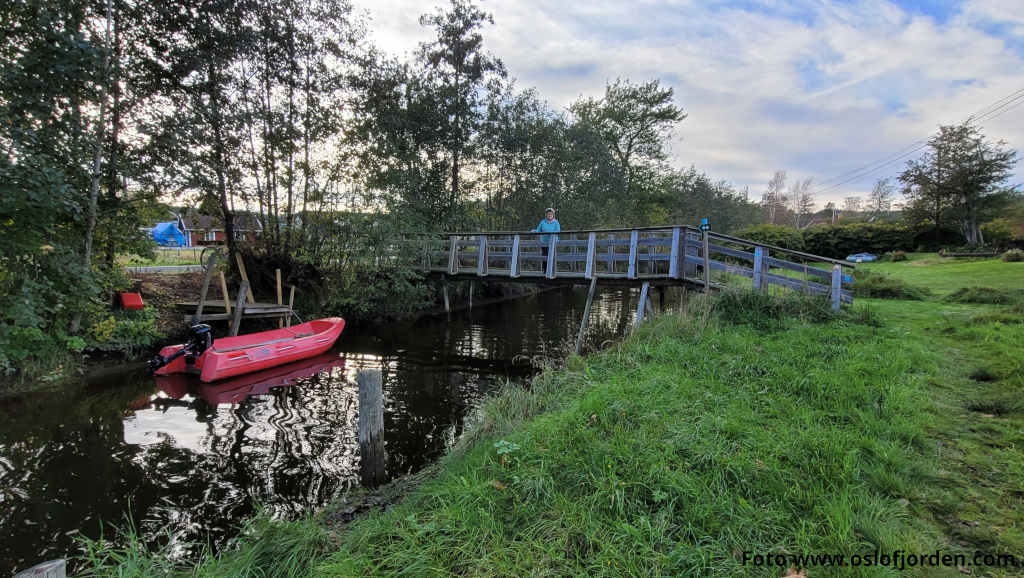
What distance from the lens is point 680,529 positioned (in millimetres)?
2266

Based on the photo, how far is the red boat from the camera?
7486 mm

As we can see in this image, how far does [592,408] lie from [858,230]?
32361 mm

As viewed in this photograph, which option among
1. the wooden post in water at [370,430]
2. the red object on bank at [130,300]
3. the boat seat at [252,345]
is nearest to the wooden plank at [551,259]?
the boat seat at [252,345]

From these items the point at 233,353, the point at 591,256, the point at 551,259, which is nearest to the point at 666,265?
the point at 591,256

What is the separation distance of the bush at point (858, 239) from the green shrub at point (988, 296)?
1990cm

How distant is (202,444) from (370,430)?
273cm

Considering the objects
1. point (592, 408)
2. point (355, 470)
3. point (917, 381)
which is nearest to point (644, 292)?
point (917, 381)

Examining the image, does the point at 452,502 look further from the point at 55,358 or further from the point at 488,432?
the point at 55,358

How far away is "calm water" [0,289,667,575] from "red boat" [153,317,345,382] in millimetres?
230

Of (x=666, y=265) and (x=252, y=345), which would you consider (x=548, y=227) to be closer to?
(x=666, y=265)

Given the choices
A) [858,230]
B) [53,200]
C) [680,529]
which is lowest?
[680,529]

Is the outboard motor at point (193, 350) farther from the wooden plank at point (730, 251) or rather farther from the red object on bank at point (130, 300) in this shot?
the wooden plank at point (730, 251)

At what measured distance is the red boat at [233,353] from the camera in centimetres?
749

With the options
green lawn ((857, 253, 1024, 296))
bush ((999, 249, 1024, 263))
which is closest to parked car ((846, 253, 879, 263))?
green lawn ((857, 253, 1024, 296))
